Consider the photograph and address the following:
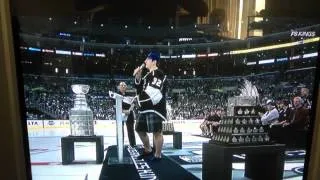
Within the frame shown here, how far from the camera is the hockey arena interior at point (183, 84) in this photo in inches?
52.9

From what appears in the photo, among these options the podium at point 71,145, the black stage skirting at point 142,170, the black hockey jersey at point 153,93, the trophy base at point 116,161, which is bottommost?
A: the black stage skirting at point 142,170

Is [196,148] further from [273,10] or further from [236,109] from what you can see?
[273,10]

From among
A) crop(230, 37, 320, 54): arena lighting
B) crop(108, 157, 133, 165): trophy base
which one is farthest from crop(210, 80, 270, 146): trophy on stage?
crop(108, 157, 133, 165): trophy base

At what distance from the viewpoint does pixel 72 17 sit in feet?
4.36

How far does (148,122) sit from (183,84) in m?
0.20

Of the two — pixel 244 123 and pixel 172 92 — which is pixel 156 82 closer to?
pixel 172 92

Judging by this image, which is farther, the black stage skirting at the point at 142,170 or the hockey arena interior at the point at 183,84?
the black stage skirting at the point at 142,170

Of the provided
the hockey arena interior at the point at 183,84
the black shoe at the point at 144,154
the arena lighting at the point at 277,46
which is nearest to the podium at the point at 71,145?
the hockey arena interior at the point at 183,84

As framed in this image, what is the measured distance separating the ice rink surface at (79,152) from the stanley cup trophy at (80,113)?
0.10 ft

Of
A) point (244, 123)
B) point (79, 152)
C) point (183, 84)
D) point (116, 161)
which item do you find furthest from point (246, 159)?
point (79, 152)

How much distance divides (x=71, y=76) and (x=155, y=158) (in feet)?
1.49

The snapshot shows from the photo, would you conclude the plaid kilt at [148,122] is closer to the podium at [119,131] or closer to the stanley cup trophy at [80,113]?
the podium at [119,131]

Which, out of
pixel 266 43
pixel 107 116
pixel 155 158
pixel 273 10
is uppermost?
pixel 273 10

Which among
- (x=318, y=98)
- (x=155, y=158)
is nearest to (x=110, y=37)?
(x=155, y=158)
